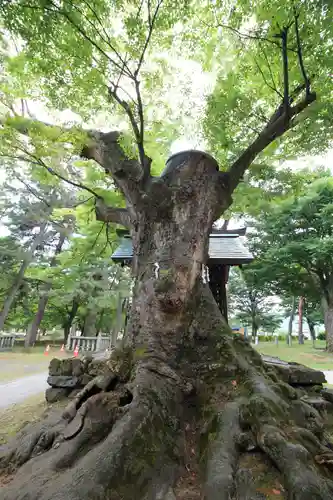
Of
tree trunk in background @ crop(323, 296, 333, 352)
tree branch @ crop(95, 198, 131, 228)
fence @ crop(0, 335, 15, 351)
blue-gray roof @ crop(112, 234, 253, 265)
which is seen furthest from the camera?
fence @ crop(0, 335, 15, 351)

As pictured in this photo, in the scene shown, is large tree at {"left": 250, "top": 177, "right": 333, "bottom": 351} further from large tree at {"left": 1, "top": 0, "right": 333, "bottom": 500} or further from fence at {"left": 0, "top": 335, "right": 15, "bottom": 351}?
fence at {"left": 0, "top": 335, "right": 15, "bottom": 351}

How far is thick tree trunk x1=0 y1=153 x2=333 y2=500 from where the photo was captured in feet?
6.42

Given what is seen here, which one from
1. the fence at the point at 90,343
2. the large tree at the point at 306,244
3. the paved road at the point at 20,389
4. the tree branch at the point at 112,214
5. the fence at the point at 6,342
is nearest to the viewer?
the tree branch at the point at 112,214

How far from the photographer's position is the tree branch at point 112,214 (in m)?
4.54

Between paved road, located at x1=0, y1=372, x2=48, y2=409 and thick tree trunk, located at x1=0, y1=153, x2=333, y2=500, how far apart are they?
311 cm

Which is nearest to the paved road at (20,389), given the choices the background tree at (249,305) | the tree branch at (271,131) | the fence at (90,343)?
the fence at (90,343)

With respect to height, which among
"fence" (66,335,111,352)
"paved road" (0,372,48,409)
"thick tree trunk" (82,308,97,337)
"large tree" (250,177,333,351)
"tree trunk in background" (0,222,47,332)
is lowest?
"paved road" (0,372,48,409)

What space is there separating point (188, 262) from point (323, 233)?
14.6m

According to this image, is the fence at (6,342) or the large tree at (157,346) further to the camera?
the fence at (6,342)

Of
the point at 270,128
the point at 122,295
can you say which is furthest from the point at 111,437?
the point at 122,295

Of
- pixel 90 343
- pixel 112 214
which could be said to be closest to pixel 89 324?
pixel 90 343

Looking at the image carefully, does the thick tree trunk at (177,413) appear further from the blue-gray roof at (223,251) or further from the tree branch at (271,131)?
the blue-gray roof at (223,251)

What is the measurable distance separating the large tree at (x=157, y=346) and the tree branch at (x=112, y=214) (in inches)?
1.0

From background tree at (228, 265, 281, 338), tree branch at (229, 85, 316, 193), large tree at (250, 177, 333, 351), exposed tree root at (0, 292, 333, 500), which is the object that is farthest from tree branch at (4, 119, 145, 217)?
background tree at (228, 265, 281, 338)
